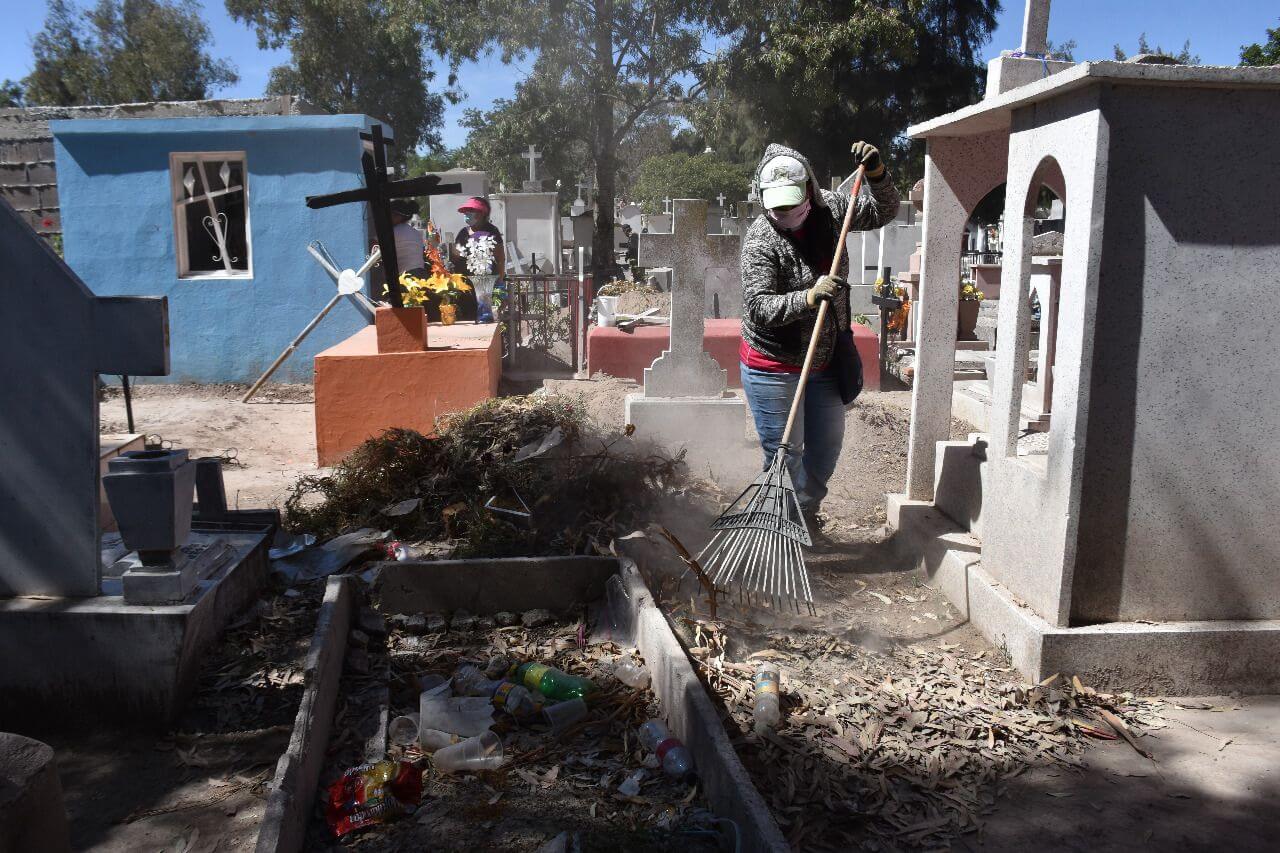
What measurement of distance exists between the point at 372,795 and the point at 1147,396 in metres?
3.08

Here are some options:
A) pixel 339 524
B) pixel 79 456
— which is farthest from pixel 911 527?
pixel 79 456

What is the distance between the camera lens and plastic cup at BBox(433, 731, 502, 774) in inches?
129

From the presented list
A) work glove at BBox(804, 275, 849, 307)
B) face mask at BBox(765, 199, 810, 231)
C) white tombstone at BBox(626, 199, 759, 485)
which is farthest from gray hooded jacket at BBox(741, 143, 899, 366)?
white tombstone at BBox(626, 199, 759, 485)

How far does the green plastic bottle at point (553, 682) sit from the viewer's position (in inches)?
146

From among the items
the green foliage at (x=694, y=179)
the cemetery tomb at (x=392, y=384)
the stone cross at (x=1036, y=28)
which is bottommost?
the cemetery tomb at (x=392, y=384)

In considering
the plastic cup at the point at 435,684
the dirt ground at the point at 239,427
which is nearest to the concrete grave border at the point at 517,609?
the plastic cup at the point at 435,684

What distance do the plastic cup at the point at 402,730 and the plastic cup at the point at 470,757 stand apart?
0.73ft

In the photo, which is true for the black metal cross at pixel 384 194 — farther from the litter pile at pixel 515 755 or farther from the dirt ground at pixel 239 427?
the litter pile at pixel 515 755

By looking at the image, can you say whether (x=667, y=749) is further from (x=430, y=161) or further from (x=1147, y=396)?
(x=430, y=161)

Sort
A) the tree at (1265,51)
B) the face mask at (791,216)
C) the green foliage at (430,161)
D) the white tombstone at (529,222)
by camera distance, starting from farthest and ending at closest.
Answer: the green foliage at (430,161)
the tree at (1265,51)
the white tombstone at (529,222)
the face mask at (791,216)

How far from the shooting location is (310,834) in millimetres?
2908

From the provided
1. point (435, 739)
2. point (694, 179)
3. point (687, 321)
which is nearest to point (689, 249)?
point (687, 321)

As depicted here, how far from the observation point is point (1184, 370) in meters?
3.64

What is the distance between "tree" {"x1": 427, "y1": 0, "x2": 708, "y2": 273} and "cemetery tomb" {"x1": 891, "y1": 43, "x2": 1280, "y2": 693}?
67.5ft
